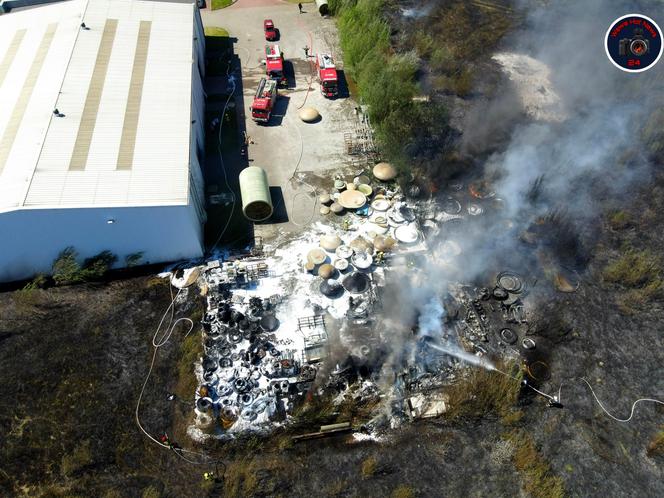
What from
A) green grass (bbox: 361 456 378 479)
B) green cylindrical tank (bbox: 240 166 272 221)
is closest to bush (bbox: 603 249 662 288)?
green grass (bbox: 361 456 378 479)

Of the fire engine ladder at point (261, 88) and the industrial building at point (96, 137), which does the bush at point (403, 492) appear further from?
the fire engine ladder at point (261, 88)

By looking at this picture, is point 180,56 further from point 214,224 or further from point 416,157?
point 416,157

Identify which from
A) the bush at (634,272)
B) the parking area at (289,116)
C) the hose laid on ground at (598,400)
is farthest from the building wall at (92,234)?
the bush at (634,272)

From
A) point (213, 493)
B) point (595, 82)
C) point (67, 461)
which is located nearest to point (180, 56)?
point (67, 461)

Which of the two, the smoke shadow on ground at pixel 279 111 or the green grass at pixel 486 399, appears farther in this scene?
the smoke shadow on ground at pixel 279 111

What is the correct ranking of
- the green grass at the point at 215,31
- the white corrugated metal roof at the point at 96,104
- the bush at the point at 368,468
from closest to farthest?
the bush at the point at 368,468, the white corrugated metal roof at the point at 96,104, the green grass at the point at 215,31

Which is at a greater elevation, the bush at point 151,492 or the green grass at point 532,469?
the green grass at point 532,469

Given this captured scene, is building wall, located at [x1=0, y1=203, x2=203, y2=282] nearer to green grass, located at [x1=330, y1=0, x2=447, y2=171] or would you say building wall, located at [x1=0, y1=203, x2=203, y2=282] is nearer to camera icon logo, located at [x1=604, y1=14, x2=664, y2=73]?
green grass, located at [x1=330, y1=0, x2=447, y2=171]

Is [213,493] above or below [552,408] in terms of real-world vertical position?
below
